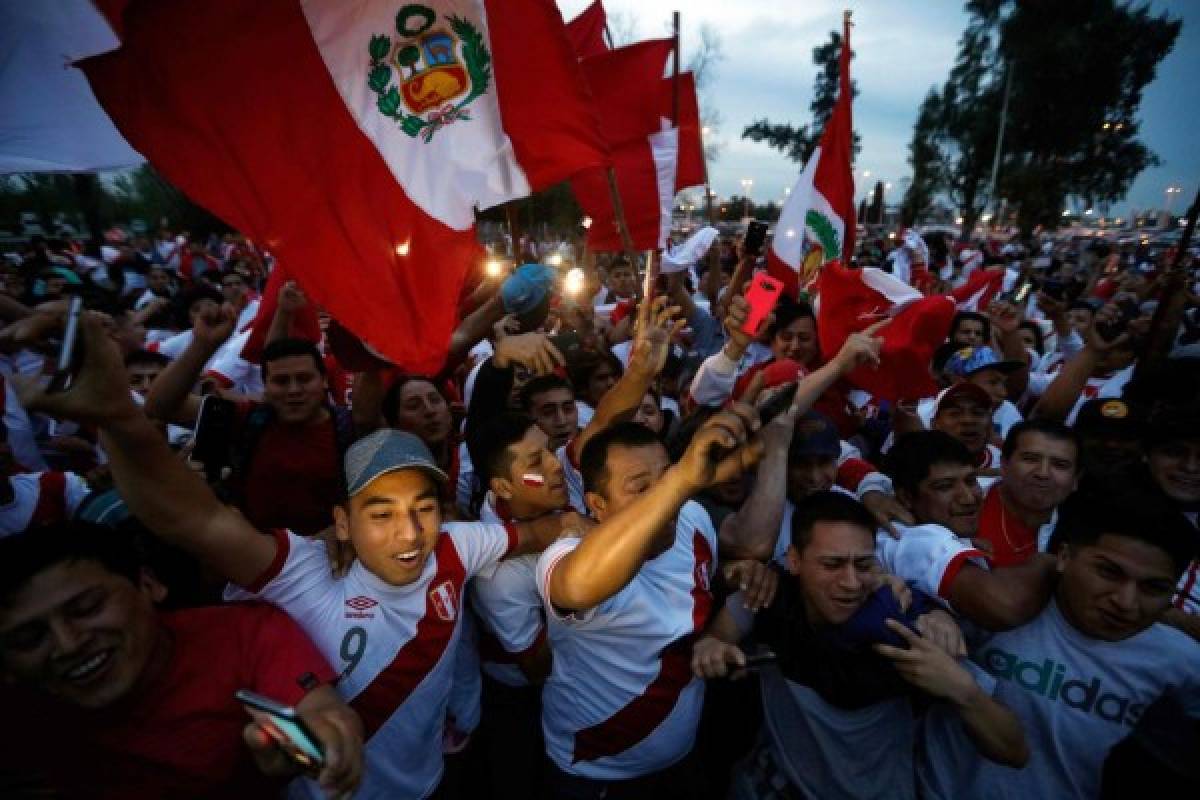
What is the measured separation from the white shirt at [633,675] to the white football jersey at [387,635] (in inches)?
17.1

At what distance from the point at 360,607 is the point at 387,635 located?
5.4 inches

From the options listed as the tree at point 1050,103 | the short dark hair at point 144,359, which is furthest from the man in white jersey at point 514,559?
the tree at point 1050,103

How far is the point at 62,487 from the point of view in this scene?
8.94 feet

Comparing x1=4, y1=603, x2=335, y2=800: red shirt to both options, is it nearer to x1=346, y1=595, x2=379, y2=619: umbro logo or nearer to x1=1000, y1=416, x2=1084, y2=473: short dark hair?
x1=346, y1=595, x2=379, y2=619: umbro logo

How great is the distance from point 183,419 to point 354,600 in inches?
80.6

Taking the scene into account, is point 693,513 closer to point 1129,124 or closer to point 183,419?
point 183,419

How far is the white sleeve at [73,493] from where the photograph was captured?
106 inches

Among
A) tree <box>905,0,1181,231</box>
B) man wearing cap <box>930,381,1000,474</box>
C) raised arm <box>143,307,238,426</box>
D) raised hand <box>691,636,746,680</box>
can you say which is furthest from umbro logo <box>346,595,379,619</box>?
tree <box>905,0,1181,231</box>

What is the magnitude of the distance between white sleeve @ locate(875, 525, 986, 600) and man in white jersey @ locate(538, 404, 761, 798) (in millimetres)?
730

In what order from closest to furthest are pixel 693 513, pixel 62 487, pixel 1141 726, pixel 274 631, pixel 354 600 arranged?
pixel 1141 726
pixel 274 631
pixel 354 600
pixel 693 513
pixel 62 487

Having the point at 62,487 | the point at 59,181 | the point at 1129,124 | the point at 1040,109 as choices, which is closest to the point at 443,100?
the point at 62,487

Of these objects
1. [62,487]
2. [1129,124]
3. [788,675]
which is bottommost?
[788,675]

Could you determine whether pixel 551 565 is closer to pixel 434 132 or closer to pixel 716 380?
pixel 716 380

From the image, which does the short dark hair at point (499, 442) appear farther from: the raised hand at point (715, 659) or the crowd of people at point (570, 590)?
the raised hand at point (715, 659)
